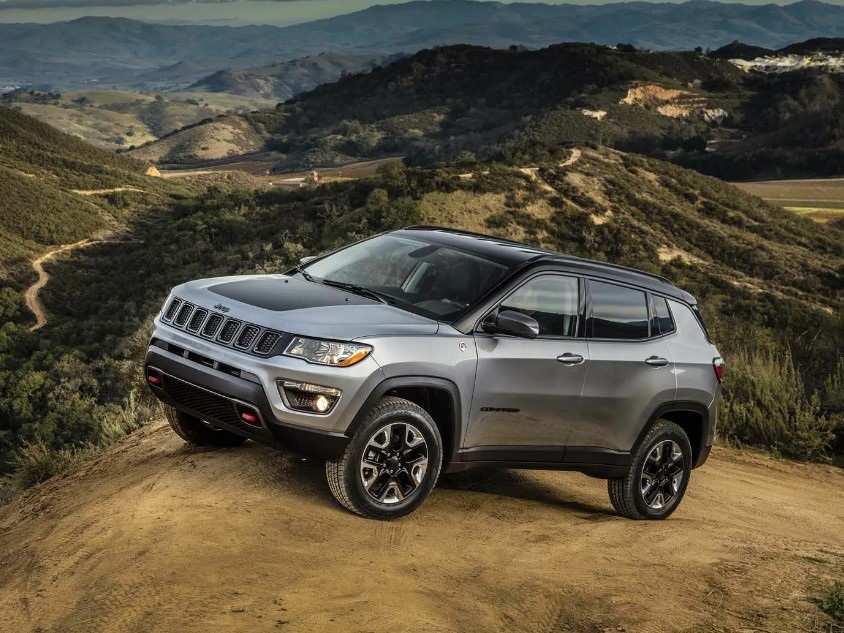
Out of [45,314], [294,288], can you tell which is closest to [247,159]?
[45,314]

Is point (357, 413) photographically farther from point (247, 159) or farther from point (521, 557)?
point (247, 159)

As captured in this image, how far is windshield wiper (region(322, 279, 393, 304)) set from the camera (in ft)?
20.6

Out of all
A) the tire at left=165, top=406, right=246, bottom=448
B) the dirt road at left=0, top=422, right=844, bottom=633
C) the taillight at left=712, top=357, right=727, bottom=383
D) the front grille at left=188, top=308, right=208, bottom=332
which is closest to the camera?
the dirt road at left=0, top=422, right=844, bottom=633

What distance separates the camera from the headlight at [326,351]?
18.0ft

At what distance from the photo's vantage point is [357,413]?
5531 mm

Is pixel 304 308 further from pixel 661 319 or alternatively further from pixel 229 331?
pixel 661 319

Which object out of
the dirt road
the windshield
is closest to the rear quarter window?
the dirt road

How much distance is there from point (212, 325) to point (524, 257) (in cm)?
216

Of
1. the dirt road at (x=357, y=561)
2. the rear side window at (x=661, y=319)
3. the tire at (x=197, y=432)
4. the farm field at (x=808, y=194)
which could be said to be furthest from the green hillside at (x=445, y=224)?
the farm field at (x=808, y=194)

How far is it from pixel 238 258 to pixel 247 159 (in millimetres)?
144150

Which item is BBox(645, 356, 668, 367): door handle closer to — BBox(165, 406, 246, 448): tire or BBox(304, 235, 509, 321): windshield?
BBox(304, 235, 509, 321): windshield

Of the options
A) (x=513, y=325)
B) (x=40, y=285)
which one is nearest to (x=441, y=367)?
(x=513, y=325)

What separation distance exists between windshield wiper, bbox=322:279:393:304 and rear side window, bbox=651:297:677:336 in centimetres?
216

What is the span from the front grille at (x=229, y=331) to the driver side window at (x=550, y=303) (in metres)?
1.74
